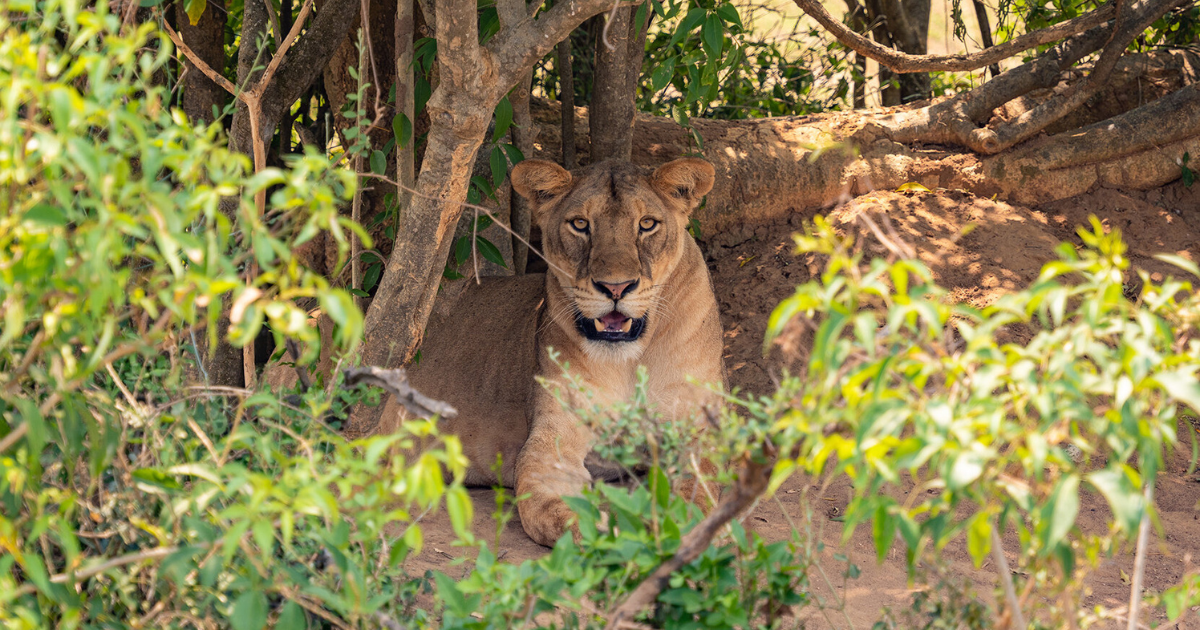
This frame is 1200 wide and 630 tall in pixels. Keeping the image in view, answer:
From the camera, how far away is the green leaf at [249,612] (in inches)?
71.0

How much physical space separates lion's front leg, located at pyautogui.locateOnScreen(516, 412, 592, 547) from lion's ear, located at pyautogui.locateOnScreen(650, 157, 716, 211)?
110cm

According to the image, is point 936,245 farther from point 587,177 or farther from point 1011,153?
point 587,177

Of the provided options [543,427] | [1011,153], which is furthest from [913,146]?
[543,427]

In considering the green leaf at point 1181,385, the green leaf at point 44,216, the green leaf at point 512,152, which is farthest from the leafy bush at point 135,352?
the green leaf at point 512,152

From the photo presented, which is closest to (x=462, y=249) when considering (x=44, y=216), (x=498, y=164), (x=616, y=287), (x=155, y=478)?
(x=498, y=164)

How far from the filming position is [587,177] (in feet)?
14.5

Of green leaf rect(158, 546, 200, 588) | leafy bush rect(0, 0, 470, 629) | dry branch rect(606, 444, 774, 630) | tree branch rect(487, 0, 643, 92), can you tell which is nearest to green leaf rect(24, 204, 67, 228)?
leafy bush rect(0, 0, 470, 629)

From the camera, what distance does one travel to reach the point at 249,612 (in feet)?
6.00

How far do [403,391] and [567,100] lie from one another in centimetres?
385

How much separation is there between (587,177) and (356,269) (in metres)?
1.08

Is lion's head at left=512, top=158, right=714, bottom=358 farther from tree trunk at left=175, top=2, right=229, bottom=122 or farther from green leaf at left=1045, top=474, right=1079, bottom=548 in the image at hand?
green leaf at left=1045, top=474, right=1079, bottom=548

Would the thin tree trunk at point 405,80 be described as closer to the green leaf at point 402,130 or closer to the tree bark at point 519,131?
the green leaf at point 402,130

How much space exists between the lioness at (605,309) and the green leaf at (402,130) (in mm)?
601

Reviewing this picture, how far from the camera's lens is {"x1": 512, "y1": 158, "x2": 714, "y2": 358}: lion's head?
159 inches
